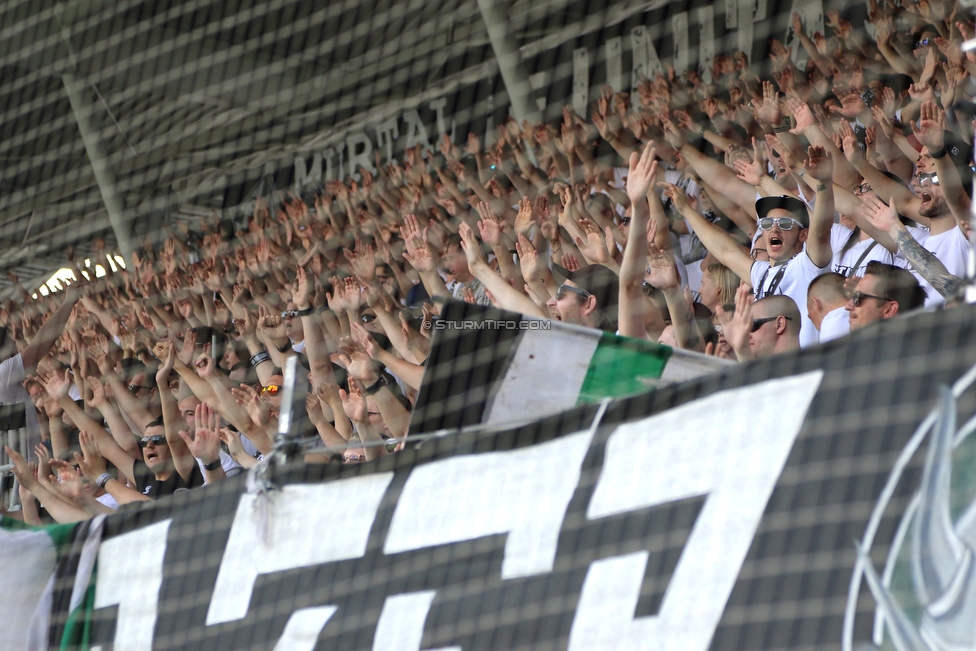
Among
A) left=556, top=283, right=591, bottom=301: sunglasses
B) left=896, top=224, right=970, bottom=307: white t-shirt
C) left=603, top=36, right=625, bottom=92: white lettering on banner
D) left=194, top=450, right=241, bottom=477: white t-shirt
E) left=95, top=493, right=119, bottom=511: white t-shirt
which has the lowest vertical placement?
left=603, top=36, right=625, bottom=92: white lettering on banner

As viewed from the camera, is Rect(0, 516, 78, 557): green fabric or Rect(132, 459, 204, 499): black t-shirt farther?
Rect(132, 459, 204, 499): black t-shirt

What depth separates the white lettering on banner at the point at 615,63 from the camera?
7.27 metres

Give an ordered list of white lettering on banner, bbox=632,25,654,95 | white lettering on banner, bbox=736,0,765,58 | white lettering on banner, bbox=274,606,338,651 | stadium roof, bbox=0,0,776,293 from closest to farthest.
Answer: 1. white lettering on banner, bbox=274,606,338,651
2. white lettering on banner, bbox=736,0,765,58
3. white lettering on banner, bbox=632,25,654,95
4. stadium roof, bbox=0,0,776,293

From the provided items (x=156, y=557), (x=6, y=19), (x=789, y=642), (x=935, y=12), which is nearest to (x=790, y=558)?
(x=789, y=642)

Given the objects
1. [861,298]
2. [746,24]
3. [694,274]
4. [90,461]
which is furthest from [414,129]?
[861,298]

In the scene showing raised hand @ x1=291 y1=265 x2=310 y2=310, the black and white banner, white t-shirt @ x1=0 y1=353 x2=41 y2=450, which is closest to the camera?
the black and white banner

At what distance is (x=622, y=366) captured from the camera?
1964mm

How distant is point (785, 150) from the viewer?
13.1 ft

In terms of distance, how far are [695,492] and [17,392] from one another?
14.8 feet

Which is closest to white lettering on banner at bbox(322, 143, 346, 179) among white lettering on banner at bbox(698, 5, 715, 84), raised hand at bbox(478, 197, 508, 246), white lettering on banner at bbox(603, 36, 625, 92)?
white lettering on banner at bbox(603, 36, 625, 92)

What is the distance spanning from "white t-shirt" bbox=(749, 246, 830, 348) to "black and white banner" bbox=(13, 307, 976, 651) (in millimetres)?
1740

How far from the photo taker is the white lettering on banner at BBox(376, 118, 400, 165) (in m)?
8.30

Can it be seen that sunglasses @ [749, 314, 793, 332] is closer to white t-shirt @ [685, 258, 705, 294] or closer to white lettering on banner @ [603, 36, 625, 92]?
white t-shirt @ [685, 258, 705, 294]

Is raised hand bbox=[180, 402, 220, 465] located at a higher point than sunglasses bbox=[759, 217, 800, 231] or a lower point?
lower
